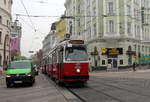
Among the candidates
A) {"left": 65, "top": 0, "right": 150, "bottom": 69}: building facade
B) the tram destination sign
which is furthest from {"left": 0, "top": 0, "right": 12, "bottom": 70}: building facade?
the tram destination sign

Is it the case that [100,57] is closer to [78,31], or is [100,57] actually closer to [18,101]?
[78,31]

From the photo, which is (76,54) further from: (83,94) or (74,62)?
(83,94)

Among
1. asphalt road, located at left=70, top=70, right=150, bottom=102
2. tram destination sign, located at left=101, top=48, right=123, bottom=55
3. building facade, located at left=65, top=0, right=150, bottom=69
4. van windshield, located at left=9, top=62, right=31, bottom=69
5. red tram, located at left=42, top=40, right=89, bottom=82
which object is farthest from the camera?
building facade, located at left=65, top=0, right=150, bottom=69

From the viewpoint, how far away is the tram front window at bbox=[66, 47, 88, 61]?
16.4m

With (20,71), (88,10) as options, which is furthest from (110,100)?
(88,10)

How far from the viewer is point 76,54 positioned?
16.6 m

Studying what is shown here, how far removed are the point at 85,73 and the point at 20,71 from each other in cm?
502

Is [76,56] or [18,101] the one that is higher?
[76,56]

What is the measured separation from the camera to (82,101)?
10.8 meters

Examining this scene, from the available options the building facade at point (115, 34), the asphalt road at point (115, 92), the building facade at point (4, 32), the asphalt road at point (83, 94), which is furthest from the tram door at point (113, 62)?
the asphalt road at point (83, 94)

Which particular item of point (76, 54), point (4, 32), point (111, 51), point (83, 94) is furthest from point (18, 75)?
point (111, 51)

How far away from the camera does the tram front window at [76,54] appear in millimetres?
16438

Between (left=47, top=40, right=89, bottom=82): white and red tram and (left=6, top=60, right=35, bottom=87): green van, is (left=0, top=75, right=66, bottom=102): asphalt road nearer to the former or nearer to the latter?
(left=47, top=40, right=89, bottom=82): white and red tram

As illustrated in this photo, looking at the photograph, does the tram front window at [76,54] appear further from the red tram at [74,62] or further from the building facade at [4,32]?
the building facade at [4,32]
